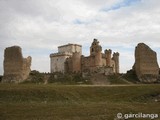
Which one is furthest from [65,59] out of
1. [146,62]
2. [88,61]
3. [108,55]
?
[146,62]

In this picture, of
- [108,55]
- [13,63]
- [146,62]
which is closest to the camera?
[13,63]

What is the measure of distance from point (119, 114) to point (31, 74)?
168 ft

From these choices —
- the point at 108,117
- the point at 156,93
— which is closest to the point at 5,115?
the point at 108,117

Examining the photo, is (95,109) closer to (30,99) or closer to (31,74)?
(30,99)

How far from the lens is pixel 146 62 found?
68.5 m

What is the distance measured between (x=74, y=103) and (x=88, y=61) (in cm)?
5186

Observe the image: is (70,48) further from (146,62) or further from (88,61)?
(146,62)

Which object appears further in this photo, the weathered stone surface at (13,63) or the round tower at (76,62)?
the round tower at (76,62)

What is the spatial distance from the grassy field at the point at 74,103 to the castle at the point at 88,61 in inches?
1272

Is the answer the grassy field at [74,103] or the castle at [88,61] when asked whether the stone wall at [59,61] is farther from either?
the grassy field at [74,103]

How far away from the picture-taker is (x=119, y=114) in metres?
21.7

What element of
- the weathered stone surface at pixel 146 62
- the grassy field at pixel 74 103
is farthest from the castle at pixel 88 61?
the grassy field at pixel 74 103

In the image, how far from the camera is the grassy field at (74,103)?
2133 cm

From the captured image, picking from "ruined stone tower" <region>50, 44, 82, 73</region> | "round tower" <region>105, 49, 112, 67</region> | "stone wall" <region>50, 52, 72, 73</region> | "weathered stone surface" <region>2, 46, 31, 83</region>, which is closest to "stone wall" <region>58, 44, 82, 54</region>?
"ruined stone tower" <region>50, 44, 82, 73</region>
